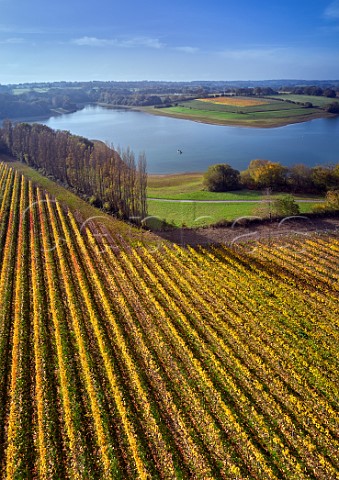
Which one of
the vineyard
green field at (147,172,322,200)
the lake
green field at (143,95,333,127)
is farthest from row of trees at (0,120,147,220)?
green field at (143,95,333,127)

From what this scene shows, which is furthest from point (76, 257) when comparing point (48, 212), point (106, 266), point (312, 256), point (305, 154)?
point (305, 154)

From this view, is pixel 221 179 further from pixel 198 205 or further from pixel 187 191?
pixel 198 205

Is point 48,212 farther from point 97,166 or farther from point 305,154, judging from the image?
point 305,154

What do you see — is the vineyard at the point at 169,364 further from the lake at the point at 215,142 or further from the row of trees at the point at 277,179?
the lake at the point at 215,142

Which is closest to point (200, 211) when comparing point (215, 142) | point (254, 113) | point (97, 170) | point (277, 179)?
point (97, 170)

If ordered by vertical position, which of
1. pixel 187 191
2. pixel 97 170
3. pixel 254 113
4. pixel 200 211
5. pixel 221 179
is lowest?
pixel 200 211

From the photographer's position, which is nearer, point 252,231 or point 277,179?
point 252,231

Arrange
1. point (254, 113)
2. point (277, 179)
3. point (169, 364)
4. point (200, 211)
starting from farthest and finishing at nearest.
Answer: point (254, 113) < point (277, 179) < point (200, 211) < point (169, 364)
